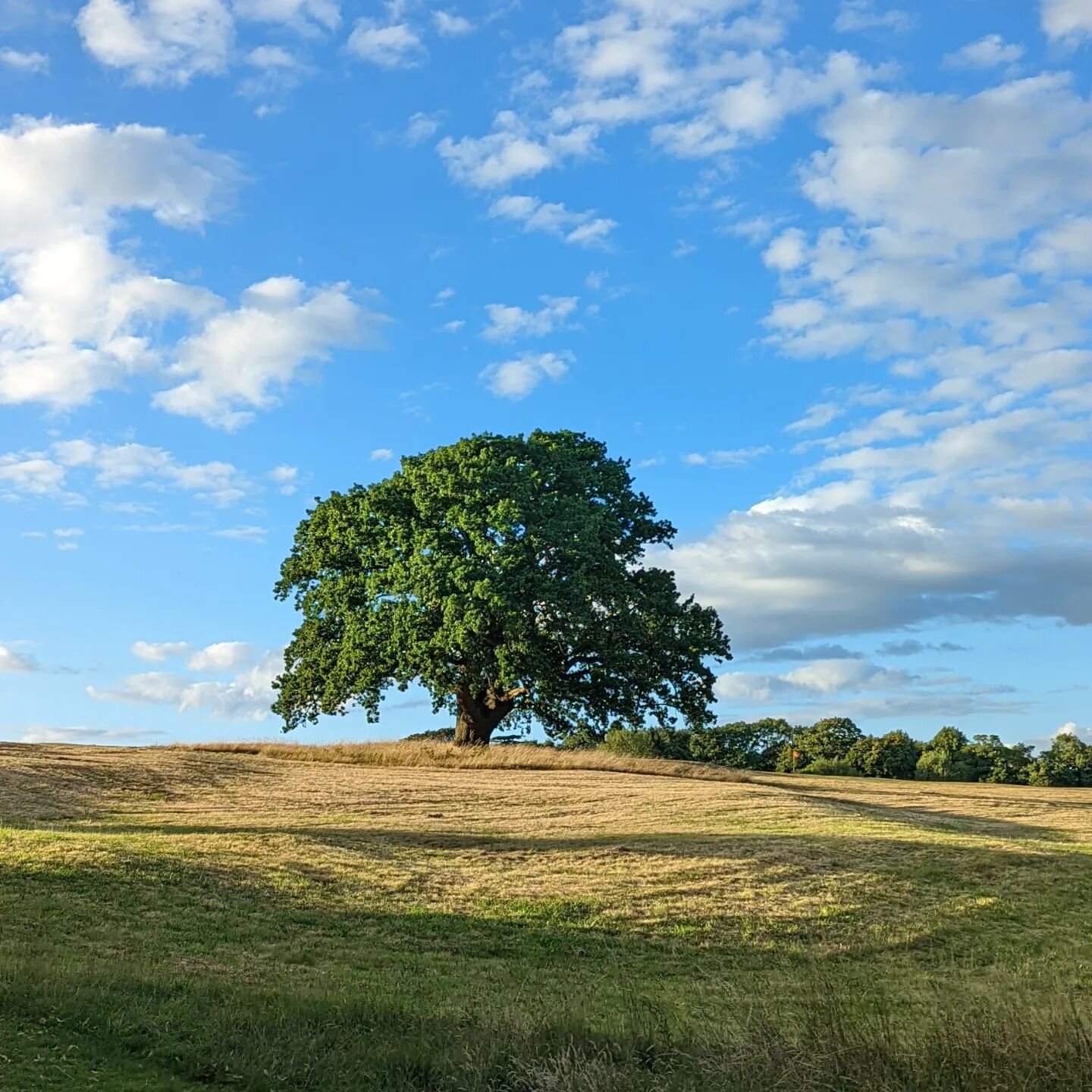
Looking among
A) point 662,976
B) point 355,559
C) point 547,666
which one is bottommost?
point 662,976

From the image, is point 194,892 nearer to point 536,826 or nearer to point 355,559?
point 536,826

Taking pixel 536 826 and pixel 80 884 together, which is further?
pixel 536 826

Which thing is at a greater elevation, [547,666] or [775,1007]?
[547,666]

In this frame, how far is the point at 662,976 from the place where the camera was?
15555 millimetres

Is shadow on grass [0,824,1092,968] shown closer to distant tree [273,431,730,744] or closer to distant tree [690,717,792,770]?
distant tree [273,431,730,744]

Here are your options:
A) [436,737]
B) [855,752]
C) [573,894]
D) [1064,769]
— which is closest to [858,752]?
[855,752]

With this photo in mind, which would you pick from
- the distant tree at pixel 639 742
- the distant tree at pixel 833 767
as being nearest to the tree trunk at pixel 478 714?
the distant tree at pixel 639 742

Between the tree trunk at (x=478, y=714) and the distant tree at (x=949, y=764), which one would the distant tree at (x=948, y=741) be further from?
the tree trunk at (x=478, y=714)

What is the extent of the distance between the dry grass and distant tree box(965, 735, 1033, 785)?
20758 mm

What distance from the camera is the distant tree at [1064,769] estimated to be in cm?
5538

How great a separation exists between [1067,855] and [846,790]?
52.6 ft

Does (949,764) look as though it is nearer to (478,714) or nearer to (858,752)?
(858,752)

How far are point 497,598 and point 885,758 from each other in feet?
96.9

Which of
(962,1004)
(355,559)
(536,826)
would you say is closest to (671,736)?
(355,559)
